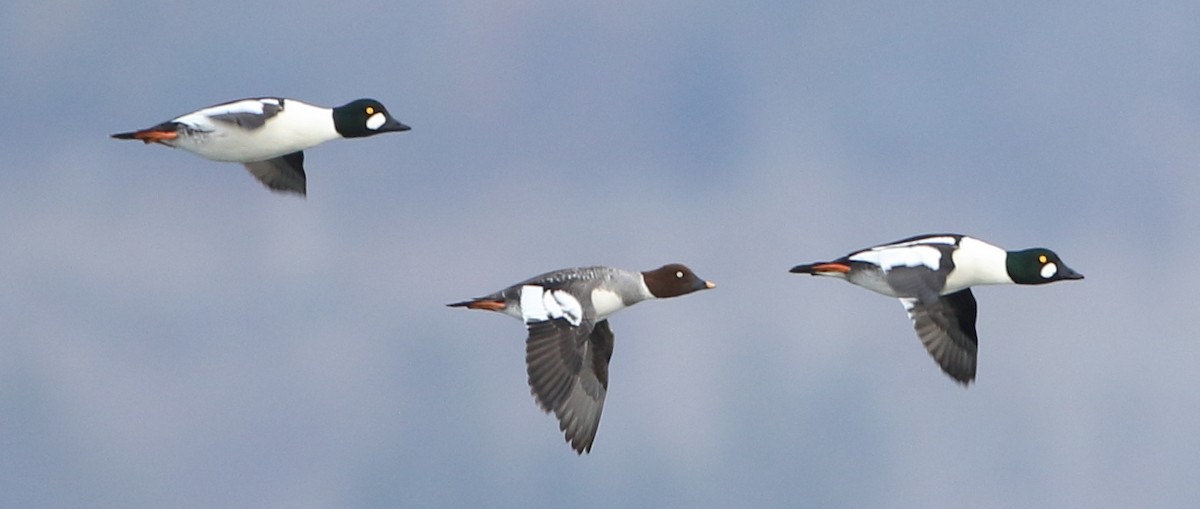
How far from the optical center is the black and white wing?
19969 millimetres

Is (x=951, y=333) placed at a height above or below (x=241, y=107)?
below

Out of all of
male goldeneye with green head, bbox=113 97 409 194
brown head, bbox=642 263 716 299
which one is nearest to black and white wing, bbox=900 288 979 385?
brown head, bbox=642 263 716 299

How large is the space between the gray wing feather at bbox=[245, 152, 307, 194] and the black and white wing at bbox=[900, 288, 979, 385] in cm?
601

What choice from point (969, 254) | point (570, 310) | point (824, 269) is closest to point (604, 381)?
point (570, 310)

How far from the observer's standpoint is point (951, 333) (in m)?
20.0

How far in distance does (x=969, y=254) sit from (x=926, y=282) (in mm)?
800

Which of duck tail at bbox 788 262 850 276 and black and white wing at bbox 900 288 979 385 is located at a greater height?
duck tail at bbox 788 262 850 276

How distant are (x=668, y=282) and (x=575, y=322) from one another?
5.43 feet

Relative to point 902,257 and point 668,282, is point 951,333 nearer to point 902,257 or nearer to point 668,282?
point 902,257

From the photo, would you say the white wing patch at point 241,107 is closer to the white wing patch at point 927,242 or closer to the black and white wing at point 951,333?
the white wing patch at point 927,242

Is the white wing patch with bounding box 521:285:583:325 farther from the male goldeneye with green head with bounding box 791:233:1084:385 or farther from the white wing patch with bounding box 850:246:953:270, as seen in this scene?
the white wing patch with bounding box 850:246:953:270

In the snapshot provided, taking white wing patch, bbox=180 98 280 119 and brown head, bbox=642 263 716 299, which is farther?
white wing patch, bbox=180 98 280 119

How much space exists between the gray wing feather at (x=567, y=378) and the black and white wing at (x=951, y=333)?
374cm

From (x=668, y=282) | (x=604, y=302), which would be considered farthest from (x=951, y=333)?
(x=604, y=302)
